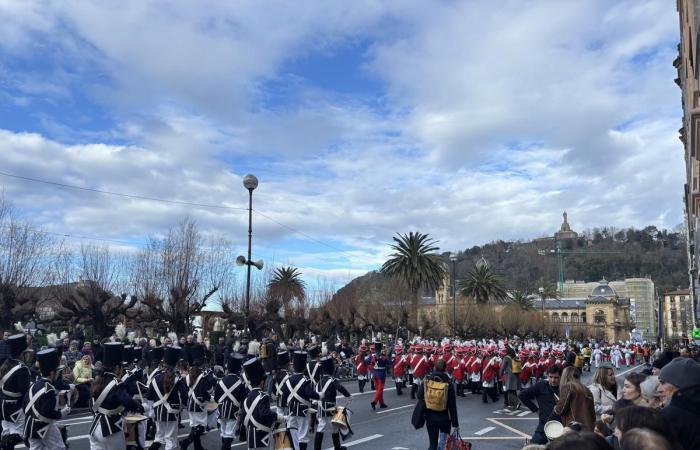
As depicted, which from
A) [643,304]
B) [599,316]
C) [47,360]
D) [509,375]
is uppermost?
[47,360]

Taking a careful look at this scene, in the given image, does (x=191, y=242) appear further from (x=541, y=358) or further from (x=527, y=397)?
(x=527, y=397)

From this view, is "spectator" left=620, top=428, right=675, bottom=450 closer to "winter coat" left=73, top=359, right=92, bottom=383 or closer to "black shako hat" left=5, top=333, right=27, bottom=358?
"black shako hat" left=5, top=333, right=27, bottom=358

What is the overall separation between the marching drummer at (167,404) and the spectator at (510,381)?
1208 centimetres

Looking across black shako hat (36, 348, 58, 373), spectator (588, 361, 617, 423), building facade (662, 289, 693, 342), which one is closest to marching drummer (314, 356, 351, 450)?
black shako hat (36, 348, 58, 373)

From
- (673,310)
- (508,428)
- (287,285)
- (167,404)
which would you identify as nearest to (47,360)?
(167,404)

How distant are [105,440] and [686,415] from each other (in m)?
7.91

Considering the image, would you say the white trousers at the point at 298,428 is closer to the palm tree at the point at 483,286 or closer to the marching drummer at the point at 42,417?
the marching drummer at the point at 42,417

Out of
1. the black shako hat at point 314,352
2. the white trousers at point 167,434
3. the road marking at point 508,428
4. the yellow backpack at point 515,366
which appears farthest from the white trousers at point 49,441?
the yellow backpack at point 515,366

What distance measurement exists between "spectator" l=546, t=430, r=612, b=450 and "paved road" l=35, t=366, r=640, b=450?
33.8 feet

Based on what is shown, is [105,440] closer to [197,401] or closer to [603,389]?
[197,401]

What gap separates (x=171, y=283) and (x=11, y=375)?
27.3 meters

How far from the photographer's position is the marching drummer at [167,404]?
34.8 ft

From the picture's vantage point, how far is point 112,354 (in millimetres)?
9477

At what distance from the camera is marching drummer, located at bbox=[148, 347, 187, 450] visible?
1061cm
